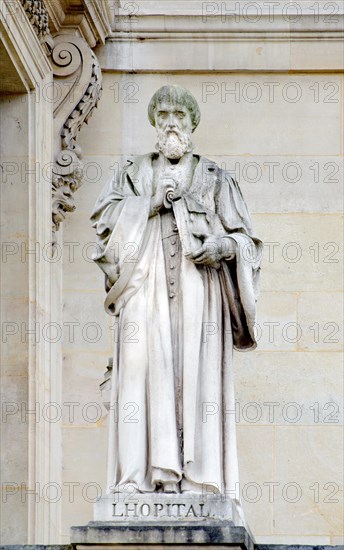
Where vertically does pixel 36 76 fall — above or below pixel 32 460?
above

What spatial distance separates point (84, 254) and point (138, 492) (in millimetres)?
4274

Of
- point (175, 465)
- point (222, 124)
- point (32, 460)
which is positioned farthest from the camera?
point (222, 124)

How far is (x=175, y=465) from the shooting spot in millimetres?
20297

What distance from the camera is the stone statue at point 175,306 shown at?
20.4m

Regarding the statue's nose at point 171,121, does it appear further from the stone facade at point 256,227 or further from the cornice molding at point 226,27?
the cornice molding at point 226,27

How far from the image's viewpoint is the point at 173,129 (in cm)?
2098

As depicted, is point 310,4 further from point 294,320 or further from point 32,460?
point 32,460

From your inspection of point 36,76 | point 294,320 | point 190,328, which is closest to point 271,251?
point 294,320

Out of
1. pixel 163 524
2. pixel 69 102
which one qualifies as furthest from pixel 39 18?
pixel 163 524

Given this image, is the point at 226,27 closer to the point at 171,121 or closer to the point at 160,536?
the point at 171,121

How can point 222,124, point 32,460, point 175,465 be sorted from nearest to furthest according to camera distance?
point 175,465
point 32,460
point 222,124

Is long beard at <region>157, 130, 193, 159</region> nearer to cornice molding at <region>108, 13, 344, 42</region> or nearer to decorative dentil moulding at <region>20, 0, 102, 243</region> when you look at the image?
decorative dentil moulding at <region>20, 0, 102, 243</region>

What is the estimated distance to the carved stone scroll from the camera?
23922 mm

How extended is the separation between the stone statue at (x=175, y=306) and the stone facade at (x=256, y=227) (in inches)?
92.4
